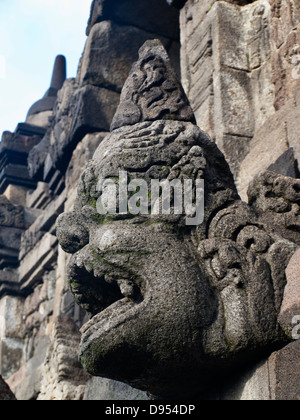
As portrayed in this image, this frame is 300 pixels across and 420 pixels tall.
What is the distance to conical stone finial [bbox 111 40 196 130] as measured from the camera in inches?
113

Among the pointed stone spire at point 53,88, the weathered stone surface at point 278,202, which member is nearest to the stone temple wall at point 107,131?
the weathered stone surface at point 278,202

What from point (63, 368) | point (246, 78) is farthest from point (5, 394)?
point (246, 78)

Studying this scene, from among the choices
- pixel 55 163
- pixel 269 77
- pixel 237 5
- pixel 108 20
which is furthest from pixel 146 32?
pixel 269 77

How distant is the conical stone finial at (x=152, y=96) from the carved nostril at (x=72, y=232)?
0.46m

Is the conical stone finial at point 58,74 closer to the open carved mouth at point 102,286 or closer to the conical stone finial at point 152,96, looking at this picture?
the conical stone finial at point 152,96

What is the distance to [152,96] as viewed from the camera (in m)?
2.91

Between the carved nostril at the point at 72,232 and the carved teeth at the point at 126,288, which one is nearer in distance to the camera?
the carved teeth at the point at 126,288

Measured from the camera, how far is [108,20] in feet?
21.4

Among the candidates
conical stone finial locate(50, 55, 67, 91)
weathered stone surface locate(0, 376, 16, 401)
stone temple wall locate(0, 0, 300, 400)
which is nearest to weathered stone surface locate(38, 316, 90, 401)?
stone temple wall locate(0, 0, 300, 400)

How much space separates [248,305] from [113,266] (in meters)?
0.47

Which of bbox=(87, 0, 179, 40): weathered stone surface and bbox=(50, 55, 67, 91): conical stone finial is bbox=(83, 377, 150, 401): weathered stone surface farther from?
bbox=(50, 55, 67, 91): conical stone finial

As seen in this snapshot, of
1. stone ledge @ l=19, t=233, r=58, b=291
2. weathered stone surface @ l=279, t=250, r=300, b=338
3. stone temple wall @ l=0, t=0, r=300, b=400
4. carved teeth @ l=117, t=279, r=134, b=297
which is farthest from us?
stone ledge @ l=19, t=233, r=58, b=291

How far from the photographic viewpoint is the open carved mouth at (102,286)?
2377 mm

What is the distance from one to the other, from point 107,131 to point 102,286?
12.7 feet
